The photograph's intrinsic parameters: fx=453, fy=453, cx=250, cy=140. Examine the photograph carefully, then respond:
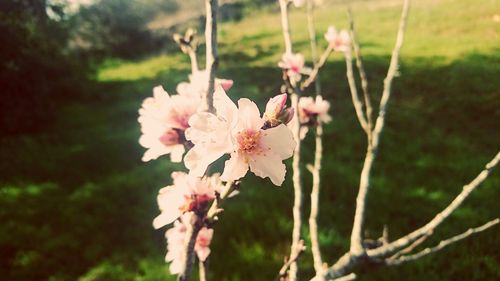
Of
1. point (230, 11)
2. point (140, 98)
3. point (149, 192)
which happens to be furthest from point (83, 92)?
point (230, 11)

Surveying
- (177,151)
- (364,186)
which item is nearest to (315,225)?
(364,186)

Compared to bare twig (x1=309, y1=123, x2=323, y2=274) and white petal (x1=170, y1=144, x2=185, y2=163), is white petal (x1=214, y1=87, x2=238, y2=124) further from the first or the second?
bare twig (x1=309, y1=123, x2=323, y2=274)

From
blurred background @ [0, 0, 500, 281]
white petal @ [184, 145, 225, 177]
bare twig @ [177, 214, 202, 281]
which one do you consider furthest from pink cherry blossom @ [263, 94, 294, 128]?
blurred background @ [0, 0, 500, 281]

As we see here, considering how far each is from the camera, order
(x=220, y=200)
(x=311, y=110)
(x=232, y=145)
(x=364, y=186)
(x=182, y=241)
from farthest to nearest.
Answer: (x=311, y=110) → (x=364, y=186) → (x=182, y=241) → (x=220, y=200) → (x=232, y=145)

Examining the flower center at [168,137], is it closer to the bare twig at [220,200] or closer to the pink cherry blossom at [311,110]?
the bare twig at [220,200]

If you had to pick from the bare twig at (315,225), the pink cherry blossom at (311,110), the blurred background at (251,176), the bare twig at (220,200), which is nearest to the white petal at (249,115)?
the bare twig at (220,200)

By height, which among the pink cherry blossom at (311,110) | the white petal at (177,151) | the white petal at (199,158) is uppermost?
the pink cherry blossom at (311,110)

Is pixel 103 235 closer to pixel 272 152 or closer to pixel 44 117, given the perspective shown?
pixel 272 152

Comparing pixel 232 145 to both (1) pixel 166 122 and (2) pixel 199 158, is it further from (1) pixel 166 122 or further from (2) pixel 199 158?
(1) pixel 166 122
